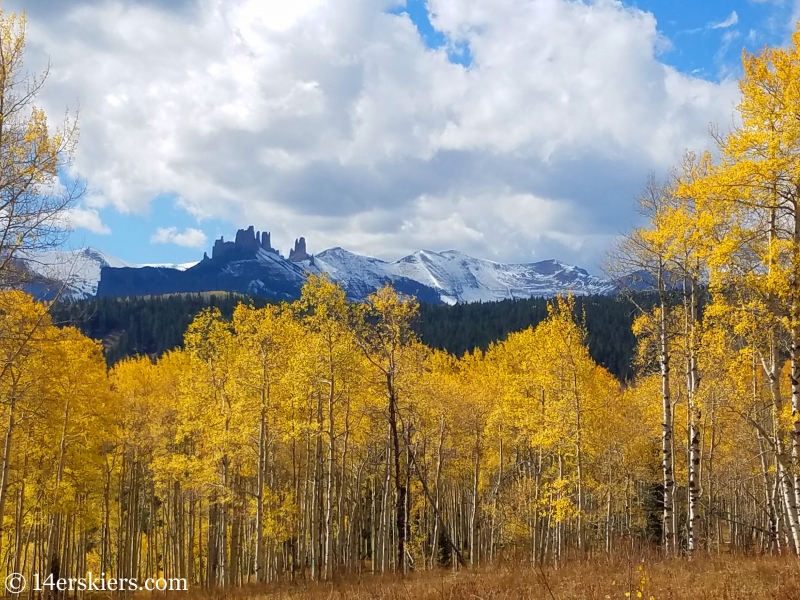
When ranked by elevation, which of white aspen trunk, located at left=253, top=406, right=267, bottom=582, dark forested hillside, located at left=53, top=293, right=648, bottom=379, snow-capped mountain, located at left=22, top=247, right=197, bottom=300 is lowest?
white aspen trunk, located at left=253, top=406, right=267, bottom=582

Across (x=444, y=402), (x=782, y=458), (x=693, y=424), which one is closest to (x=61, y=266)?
(x=782, y=458)

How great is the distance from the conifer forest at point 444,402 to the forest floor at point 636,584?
0.70 m

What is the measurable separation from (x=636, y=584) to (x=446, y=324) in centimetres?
11496

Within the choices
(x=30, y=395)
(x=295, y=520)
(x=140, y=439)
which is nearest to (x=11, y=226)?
(x=30, y=395)

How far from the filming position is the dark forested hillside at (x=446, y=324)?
105 meters

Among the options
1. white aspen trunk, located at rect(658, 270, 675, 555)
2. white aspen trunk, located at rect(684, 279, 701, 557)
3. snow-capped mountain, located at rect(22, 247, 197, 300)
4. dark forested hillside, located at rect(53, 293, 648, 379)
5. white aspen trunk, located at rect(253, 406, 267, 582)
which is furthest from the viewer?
dark forested hillside, located at rect(53, 293, 648, 379)

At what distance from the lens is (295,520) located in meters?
21.8

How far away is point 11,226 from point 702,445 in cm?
2665

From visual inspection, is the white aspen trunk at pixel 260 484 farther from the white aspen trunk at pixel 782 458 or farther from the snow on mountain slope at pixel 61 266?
the white aspen trunk at pixel 782 458

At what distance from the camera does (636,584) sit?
8.49 m

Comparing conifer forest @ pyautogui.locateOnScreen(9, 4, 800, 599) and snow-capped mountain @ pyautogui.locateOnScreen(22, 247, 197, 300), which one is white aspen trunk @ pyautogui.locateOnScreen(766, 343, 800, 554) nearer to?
→ conifer forest @ pyautogui.locateOnScreen(9, 4, 800, 599)

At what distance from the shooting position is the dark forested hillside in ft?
344

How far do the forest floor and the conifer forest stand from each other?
700 mm

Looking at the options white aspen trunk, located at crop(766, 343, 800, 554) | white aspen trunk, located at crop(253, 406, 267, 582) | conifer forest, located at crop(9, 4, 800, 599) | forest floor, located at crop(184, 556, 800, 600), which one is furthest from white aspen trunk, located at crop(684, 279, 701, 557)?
white aspen trunk, located at crop(253, 406, 267, 582)
